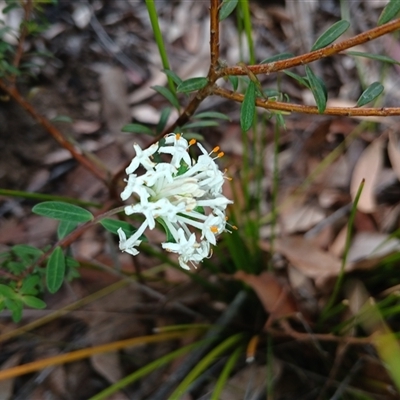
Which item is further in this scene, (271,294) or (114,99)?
(114,99)

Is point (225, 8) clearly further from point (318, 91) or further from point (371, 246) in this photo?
point (371, 246)

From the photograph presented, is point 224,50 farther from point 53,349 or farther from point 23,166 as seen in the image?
point 53,349

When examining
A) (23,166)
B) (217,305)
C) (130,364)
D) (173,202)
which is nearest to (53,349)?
(130,364)

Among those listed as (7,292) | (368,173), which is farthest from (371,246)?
(7,292)

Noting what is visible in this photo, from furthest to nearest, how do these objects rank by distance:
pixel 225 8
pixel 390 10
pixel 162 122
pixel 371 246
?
pixel 371 246, pixel 162 122, pixel 225 8, pixel 390 10

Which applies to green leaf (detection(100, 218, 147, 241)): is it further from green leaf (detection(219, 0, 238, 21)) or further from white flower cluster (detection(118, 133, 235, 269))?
green leaf (detection(219, 0, 238, 21))

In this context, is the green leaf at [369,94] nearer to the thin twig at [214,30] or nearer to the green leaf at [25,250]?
the thin twig at [214,30]
